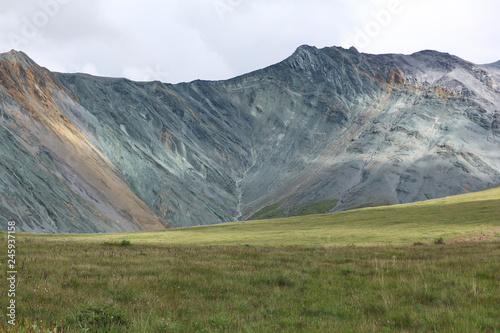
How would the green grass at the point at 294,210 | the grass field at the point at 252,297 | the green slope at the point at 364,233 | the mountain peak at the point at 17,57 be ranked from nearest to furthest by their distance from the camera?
the grass field at the point at 252,297 → the green slope at the point at 364,233 → the mountain peak at the point at 17,57 → the green grass at the point at 294,210

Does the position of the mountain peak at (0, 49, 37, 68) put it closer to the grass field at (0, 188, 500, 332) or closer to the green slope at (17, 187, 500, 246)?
Answer: the green slope at (17, 187, 500, 246)

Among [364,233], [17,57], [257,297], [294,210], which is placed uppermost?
[17,57]

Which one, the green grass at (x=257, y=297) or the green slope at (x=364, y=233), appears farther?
the green slope at (x=364, y=233)

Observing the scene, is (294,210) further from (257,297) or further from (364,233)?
(257,297)

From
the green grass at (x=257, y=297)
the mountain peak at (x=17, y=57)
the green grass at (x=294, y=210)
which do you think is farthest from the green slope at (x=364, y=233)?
the green grass at (x=294, y=210)

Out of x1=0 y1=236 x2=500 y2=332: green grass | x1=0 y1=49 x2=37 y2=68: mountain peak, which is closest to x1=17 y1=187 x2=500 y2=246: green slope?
x1=0 y1=236 x2=500 y2=332: green grass

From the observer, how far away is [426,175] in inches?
7500

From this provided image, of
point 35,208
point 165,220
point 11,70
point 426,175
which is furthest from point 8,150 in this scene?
point 426,175

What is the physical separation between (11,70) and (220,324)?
141m

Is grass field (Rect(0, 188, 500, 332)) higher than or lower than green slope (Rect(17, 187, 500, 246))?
higher

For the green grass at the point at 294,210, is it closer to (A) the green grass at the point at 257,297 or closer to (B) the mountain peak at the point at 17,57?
(B) the mountain peak at the point at 17,57

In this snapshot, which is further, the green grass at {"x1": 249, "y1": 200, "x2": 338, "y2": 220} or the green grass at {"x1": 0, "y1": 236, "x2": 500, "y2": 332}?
the green grass at {"x1": 249, "y1": 200, "x2": 338, "y2": 220}

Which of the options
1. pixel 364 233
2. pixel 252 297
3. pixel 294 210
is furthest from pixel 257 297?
pixel 294 210

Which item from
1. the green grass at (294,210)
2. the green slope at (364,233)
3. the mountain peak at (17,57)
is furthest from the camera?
the green grass at (294,210)
